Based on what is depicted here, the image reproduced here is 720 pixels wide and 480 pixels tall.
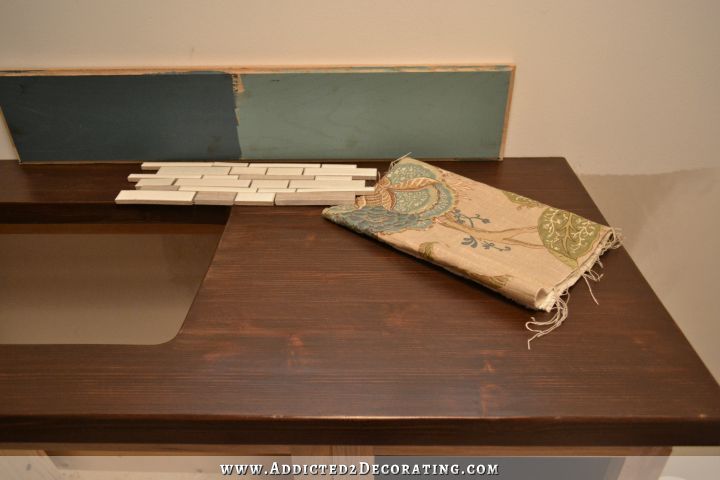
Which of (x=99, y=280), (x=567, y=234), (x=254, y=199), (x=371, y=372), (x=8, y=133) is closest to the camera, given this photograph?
(x=371, y=372)

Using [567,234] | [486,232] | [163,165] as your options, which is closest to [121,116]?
[163,165]

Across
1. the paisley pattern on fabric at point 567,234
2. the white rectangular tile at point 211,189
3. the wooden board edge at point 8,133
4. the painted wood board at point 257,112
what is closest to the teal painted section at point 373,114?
the painted wood board at point 257,112

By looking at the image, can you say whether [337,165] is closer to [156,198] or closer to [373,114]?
[373,114]

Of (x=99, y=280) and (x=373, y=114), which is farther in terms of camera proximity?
(x=99, y=280)

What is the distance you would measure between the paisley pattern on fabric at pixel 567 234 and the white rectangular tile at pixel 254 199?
1.30 ft

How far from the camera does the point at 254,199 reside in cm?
85

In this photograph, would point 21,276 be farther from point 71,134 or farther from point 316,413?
point 316,413

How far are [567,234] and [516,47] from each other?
33cm

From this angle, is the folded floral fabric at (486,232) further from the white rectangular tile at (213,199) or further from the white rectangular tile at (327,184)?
the white rectangular tile at (213,199)

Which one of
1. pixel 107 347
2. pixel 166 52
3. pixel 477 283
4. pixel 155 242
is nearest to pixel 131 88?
pixel 166 52

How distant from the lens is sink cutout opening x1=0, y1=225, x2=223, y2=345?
3.66ft

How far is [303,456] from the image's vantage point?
0.62 m

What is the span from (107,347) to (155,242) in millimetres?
524

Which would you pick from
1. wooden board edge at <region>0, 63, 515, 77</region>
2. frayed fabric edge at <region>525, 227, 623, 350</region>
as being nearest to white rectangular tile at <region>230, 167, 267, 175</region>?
wooden board edge at <region>0, 63, 515, 77</region>
